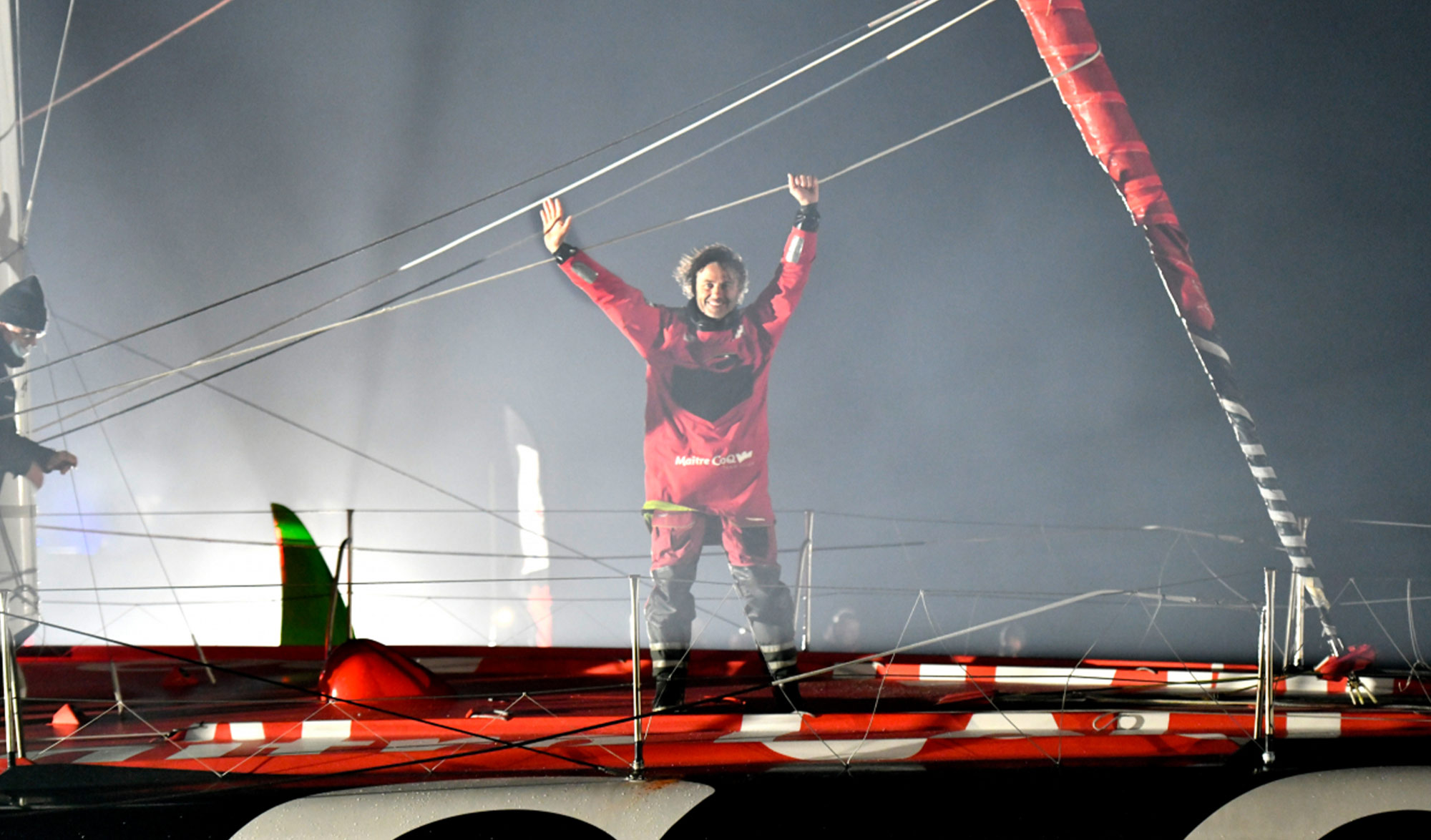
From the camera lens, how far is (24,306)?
1834mm

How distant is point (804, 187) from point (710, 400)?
1.56 feet

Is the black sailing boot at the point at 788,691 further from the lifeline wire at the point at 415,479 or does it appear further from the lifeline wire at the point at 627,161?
the lifeline wire at the point at 627,161

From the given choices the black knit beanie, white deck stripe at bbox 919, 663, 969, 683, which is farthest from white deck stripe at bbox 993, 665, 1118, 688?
the black knit beanie

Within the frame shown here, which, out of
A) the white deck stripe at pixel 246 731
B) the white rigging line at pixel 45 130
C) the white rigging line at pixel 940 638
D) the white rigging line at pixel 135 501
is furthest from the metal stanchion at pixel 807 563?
the white rigging line at pixel 45 130

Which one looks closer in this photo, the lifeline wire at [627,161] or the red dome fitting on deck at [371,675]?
the red dome fitting on deck at [371,675]

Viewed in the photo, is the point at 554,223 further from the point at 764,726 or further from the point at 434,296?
the point at 764,726

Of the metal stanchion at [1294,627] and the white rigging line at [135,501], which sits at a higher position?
the white rigging line at [135,501]

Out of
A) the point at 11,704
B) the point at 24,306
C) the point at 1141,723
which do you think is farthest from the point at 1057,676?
the point at 24,306

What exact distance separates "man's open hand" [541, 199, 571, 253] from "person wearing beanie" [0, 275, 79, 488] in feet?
3.16

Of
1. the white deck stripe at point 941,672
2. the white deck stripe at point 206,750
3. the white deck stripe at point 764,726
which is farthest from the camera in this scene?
the white deck stripe at point 941,672

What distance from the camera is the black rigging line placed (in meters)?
1.91

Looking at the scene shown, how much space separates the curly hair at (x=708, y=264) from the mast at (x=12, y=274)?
1245mm

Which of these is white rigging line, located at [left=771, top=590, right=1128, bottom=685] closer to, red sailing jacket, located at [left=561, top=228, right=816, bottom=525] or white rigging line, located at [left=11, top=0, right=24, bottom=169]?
red sailing jacket, located at [left=561, top=228, right=816, bottom=525]

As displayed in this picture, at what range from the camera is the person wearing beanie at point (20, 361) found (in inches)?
70.8
